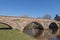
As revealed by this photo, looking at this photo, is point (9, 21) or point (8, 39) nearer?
point (8, 39)

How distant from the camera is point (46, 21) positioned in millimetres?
46062

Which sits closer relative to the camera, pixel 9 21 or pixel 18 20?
pixel 9 21

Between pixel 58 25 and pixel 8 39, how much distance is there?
3653 centimetres

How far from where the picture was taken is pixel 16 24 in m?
34.8

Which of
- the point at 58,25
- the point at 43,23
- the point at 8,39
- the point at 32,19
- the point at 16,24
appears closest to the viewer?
the point at 8,39

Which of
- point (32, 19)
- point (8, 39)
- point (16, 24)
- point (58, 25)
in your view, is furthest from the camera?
point (58, 25)

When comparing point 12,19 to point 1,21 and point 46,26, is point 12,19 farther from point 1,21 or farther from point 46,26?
point 46,26

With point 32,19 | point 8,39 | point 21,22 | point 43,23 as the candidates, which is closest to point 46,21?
point 43,23

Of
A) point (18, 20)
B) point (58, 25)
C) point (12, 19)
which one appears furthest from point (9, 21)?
point (58, 25)

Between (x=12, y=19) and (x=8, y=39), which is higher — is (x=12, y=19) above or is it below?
above

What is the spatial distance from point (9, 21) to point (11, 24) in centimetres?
95

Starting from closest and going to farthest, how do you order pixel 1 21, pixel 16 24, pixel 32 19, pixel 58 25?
pixel 1 21
pixel 16 24
pixel 32 19
pixel 58 25

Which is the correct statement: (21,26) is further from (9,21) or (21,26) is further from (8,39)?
(8,39)

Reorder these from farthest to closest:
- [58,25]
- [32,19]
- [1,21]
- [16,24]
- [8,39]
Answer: [58,25]
[32,19]
[16,24]
[1,21]
[8,39]
